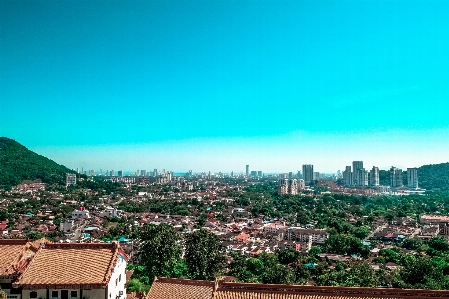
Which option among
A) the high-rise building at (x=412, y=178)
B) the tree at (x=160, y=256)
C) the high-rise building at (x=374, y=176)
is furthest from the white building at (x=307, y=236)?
the high-rise building at (x=412, y=178)

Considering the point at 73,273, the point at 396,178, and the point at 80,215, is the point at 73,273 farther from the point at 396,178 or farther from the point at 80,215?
the point at 396,178

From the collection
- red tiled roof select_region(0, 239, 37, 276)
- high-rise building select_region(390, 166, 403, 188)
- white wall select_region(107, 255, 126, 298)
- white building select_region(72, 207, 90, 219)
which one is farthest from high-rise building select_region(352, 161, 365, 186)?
red tiled roof select_region(0, 239, 37, 276)

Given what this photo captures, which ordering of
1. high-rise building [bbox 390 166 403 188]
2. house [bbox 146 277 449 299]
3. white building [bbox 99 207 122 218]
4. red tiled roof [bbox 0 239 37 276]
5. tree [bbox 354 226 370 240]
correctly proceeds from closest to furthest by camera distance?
house [bbox 146 277 449 299]
red tiled roof [bbox 0 239 37 276]
tree [bbox 354 226 370 240]
white building [bbox 99 207 122 218]
high-rise building [bbox 390 166 403 188]

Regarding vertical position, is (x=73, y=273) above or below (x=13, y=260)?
below

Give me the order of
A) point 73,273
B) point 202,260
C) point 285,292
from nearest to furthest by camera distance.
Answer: point 285,292, point 73,273, point 202,260

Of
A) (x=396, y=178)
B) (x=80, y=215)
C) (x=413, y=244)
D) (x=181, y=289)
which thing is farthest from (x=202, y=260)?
(x=396, y=178)

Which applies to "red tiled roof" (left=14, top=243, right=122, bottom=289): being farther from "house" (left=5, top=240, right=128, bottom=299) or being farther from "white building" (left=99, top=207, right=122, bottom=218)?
"white building" (left=99, top=207, right=122, bottom=218)
